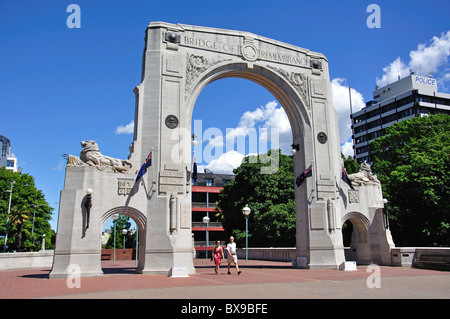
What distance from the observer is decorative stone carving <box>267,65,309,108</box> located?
2502 cm

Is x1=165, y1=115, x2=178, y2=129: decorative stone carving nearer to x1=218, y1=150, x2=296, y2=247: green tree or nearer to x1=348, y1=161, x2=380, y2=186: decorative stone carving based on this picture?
x1=348, y1=161, x2=380, y2=186: decorative stone carving

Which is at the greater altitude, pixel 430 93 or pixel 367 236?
pixel 430 93

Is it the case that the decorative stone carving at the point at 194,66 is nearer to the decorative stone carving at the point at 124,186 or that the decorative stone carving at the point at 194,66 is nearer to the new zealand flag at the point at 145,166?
the new zealand flag at the point at 145,166

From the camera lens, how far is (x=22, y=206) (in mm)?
49031

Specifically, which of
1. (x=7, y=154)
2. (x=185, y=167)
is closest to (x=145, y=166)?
(x=185, y=167)

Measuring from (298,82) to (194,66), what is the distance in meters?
7.14

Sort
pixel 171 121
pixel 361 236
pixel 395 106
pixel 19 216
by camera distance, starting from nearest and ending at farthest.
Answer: pixel 171 121 < pixel 361 236 < pixel 19 216 < pixel 395 106

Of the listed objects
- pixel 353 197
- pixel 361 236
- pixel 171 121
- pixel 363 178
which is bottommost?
pixel 361 236

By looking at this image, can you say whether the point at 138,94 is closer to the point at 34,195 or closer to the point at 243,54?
the point at 243,54

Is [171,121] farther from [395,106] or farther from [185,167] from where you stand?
[395,106]

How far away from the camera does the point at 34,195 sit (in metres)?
52.8
